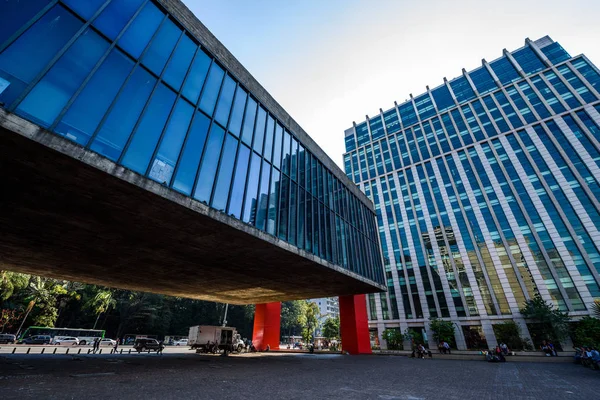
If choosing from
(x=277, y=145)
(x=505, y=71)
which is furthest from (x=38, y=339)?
(x=505, y=71)

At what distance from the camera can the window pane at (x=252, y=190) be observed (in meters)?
15.0

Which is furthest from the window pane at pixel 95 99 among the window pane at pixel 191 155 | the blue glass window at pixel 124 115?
the window pane at pixel 191 155

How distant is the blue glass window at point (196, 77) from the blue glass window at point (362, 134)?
229 ft

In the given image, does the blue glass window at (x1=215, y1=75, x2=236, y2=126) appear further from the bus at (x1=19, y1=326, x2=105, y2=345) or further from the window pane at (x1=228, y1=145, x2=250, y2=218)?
the bus at (x1=19, y1=326, x2=105, y2=345)

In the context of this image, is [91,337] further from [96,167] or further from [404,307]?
[404,307]

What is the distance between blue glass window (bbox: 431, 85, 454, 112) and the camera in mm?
67125

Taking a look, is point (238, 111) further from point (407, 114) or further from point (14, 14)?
point (407, 114)

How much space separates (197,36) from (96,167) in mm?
9948

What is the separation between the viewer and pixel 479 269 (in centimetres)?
4659

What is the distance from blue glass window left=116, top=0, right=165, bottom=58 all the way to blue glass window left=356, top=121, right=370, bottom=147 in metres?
72.4

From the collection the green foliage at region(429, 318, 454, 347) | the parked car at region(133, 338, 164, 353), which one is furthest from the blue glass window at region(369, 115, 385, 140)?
the parked car at region(133, 338, 164, 353)

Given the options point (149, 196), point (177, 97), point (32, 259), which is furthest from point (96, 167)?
point (32, 259)

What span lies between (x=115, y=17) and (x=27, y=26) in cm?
333

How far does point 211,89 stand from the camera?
14.7m
